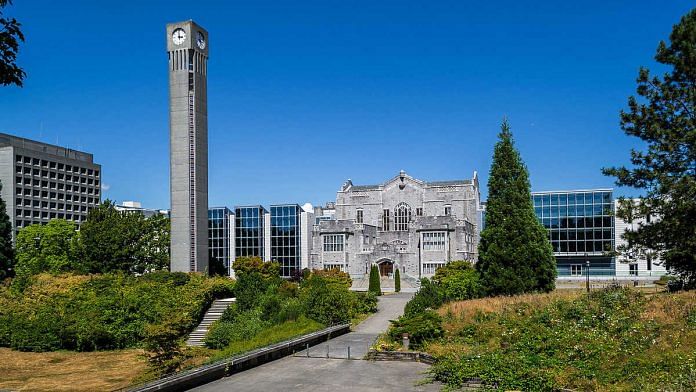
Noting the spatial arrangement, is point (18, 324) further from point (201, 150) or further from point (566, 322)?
point (566, 322)

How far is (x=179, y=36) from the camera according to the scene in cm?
5544

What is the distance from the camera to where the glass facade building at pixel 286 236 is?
84.9m

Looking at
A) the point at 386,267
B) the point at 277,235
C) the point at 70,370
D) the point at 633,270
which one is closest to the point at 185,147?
the point at 386,267

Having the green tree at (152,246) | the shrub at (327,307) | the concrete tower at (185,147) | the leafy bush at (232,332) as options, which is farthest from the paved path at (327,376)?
the green tree at (152,246)

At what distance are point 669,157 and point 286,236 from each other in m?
64.3

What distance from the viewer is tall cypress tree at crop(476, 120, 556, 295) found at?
3262 centimetres

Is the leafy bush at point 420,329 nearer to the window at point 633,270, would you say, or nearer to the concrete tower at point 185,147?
the concrete tower at point 185,147

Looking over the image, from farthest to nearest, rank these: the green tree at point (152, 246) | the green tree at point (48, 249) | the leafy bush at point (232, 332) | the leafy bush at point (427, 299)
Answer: the green tree at point (152, 246), the green tree at point (48, 249), the leafy bush at point (427, 299), the leafy bush at point (232, 332)

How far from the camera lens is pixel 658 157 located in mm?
25906

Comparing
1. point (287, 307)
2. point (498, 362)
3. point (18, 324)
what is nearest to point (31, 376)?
point (18, 324)

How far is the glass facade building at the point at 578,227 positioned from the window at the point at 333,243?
26033 millimetres

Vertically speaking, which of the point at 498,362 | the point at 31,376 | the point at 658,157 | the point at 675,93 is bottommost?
the point at 31,376

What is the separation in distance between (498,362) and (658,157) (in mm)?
14988

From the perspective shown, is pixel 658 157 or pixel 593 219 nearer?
pixel 658 157
